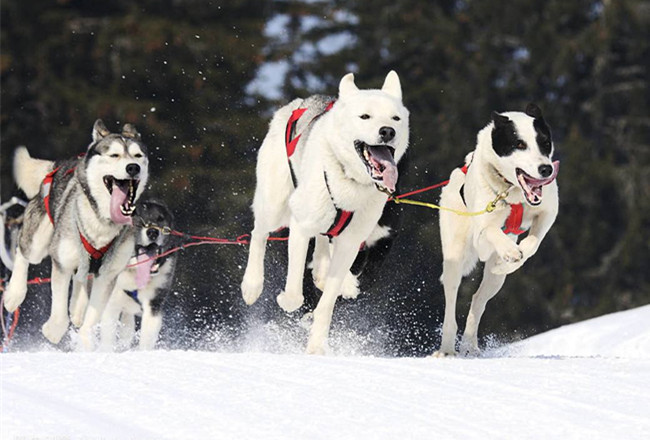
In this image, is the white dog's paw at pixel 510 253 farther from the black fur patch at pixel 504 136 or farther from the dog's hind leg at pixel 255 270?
the dog's hind leg at pixel 255 270

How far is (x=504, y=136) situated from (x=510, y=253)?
1.79 feet

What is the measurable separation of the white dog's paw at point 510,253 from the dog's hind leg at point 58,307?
2032 millimetres

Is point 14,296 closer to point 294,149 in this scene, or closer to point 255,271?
point 255,271

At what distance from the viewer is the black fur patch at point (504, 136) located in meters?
5.43

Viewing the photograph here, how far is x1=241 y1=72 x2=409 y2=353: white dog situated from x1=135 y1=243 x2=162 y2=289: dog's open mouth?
1.36 meters

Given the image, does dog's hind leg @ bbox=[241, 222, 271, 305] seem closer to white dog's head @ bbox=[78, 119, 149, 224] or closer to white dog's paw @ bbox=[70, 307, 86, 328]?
white dog's head @ bbox=[78, 119, 149, 224]

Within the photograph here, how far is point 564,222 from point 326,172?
15.0 m

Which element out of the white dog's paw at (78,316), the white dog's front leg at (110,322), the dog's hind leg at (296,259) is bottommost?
the white dog's front leg at (110,322)

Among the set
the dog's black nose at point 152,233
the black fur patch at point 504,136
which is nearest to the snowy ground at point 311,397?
the black fur patch at point 504,136

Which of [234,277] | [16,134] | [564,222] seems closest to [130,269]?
[234,277]

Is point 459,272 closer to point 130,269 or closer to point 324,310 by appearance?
point 324,310

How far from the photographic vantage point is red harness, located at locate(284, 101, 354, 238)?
513 cm

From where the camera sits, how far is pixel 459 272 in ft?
19.8

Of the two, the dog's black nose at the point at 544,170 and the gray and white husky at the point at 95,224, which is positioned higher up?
the dog's black nose at the point at 544,170
